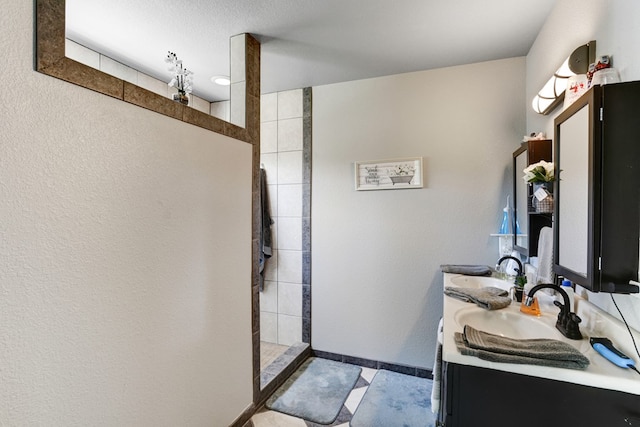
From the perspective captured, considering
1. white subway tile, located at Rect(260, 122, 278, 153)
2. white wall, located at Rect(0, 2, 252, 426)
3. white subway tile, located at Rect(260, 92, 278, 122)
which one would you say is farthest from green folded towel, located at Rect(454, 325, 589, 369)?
white subway tile, located at Rect(260, 92, 278, 122)

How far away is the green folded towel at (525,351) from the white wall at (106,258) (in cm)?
123

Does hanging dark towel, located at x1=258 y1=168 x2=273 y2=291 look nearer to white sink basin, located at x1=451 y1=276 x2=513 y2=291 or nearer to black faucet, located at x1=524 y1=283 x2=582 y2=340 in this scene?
white sink basin, located at x1=451 y1=276 x2=513 y2=291

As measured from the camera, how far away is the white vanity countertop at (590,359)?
86 cm

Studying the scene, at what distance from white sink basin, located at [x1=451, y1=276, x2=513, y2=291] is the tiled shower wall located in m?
1.26

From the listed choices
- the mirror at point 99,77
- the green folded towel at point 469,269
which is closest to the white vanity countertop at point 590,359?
the green folded towel at point 469,269

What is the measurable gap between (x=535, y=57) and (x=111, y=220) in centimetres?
257

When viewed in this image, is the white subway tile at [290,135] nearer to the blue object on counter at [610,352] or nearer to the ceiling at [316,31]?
the ceiling at [316,31]

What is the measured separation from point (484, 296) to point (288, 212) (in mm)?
1768

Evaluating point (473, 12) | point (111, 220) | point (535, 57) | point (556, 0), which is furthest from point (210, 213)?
point (535, 57)

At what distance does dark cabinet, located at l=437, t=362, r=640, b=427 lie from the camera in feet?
2.84

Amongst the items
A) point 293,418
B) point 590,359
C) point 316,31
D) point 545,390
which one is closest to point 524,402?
point 545,390

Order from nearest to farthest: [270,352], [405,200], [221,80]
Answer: [405,200] < [221,80] < [270,352]

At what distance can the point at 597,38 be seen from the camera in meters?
1.22

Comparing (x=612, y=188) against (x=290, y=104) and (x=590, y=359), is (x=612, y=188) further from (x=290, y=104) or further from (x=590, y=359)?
(x=290, y=104)
